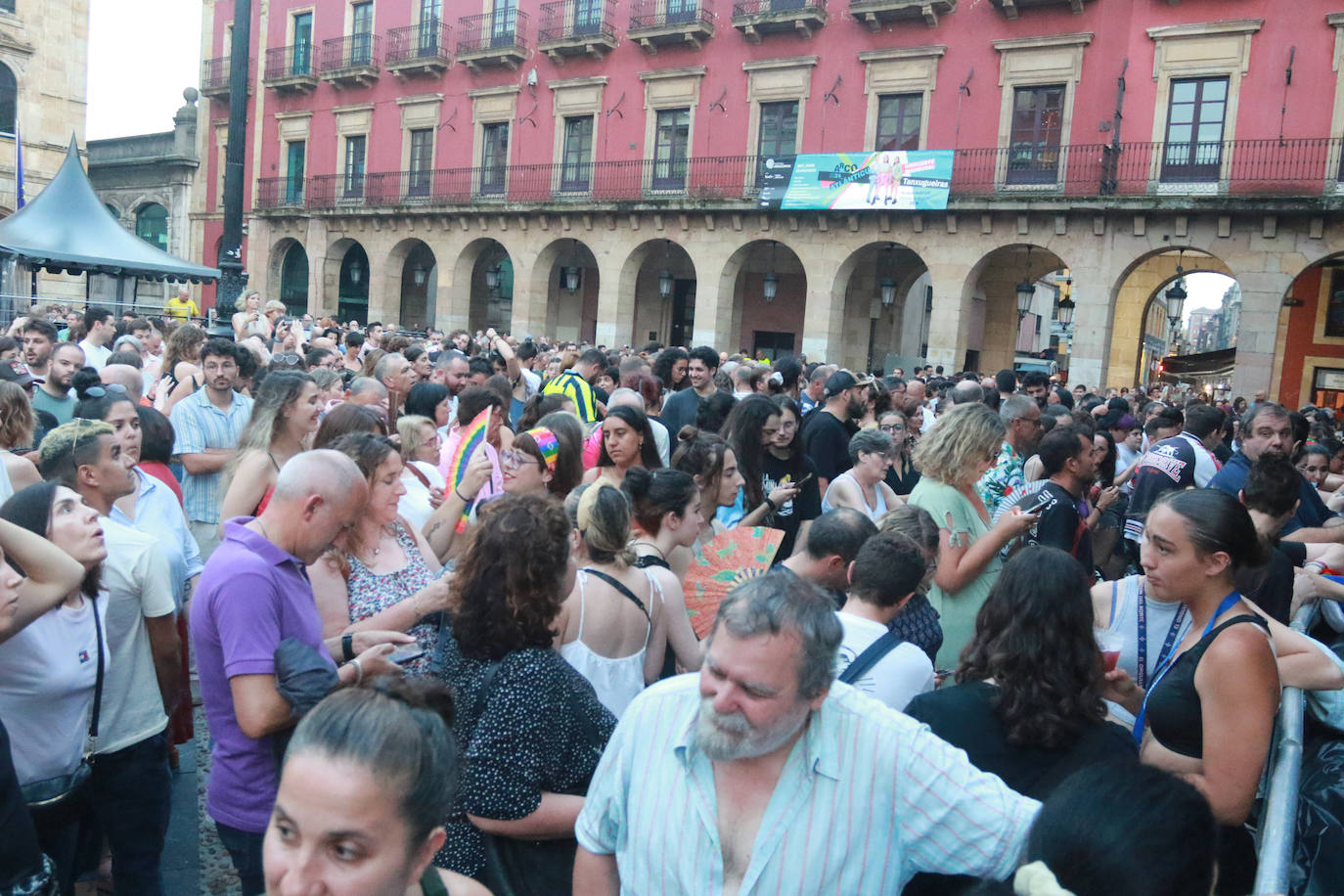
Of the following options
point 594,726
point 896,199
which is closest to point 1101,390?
point 896,199

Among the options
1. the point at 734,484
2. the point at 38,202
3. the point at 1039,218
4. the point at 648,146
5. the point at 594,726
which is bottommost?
the point at 594,726

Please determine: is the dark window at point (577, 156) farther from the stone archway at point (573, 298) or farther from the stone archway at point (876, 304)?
the stone archway at point (876, 304)

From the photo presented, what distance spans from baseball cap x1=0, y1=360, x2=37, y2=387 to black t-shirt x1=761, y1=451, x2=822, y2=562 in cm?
461

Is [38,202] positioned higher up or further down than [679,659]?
higher up

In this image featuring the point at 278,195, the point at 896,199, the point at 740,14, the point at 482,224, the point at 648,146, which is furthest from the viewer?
the point at 278,195

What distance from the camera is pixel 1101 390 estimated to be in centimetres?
1809

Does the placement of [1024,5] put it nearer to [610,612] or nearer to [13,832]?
[610,612]

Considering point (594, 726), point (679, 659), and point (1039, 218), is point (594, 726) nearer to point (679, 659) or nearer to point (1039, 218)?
point (679, 659)

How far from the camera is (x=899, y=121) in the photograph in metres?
20.7

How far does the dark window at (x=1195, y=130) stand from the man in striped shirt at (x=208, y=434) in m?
17.3

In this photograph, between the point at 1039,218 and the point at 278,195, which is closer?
the point at 1039,218

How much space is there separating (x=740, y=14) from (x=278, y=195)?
1704 cm

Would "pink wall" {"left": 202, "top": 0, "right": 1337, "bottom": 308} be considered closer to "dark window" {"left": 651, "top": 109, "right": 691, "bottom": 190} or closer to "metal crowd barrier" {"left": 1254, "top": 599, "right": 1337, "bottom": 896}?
"dark window" {"left": 651, "top": 109, "right": 691, "bottom": 190}

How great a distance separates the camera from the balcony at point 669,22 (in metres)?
22.5
